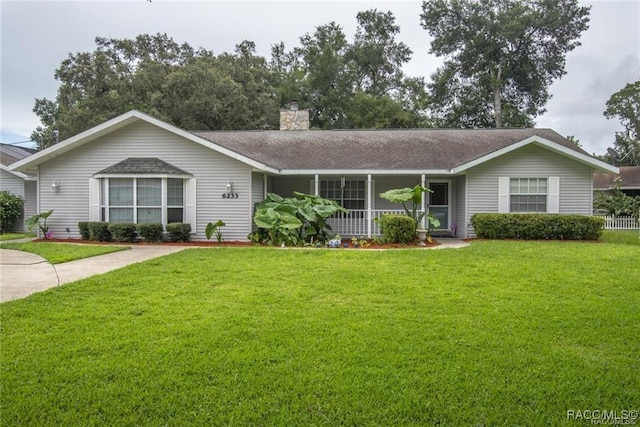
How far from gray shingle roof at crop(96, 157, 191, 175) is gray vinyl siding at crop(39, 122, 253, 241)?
7.1 inches

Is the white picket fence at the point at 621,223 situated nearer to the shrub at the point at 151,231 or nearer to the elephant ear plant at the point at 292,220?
the elephant ear plant at the point at 292,220

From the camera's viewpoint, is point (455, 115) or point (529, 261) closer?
point (529, 261)

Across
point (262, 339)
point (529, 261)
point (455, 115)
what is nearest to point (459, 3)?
point (455, 115)

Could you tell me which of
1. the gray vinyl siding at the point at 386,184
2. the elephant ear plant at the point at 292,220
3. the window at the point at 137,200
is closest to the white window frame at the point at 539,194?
the gray vinyl siding at the point at 386,184

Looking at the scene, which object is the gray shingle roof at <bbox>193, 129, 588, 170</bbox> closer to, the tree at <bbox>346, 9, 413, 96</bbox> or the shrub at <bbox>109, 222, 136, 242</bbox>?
the shrub at <bbox>109, 222, 136, 242</bbox>

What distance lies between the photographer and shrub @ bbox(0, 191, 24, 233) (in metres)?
15.9

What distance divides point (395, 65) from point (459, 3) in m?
6.92

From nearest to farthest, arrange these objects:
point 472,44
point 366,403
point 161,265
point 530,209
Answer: point 366,403, point 161,265, point 530,209, point 472,44

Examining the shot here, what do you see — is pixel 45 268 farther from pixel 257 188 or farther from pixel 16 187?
pixel 16 187

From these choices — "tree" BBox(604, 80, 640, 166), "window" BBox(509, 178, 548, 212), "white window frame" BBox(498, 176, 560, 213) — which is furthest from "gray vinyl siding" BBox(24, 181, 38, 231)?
"tree" BBox(604, 80, 640, 166)

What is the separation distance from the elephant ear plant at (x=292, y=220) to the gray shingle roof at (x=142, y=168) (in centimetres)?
290

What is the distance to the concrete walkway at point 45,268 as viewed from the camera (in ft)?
21.0

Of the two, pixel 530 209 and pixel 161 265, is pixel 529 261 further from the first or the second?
pixel 161 265

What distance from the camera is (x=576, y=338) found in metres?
4.29
